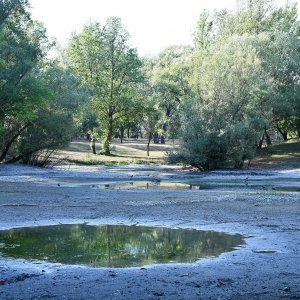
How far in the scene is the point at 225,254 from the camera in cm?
1043

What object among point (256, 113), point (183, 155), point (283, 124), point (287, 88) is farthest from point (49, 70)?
point (283, 124)

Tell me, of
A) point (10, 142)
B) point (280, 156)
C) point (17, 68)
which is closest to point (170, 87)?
point (280, 156)

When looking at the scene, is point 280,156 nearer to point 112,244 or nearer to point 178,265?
point 112,244

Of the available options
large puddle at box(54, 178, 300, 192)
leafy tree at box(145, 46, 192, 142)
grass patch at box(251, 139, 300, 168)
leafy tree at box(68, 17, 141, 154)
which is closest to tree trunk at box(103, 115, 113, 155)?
leafy tree at box(68, 17, 141, 154)

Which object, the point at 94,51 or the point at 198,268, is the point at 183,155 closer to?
the point at 94,51

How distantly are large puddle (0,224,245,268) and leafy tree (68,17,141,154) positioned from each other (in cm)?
6347

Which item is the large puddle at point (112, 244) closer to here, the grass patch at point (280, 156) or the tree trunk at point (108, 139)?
the grass patch at point (280, 156)

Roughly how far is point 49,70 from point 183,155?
16665 mm

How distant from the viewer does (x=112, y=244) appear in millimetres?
11578

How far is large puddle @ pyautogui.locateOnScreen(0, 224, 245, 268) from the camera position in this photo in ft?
32.4

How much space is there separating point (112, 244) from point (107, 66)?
6964 centimetres

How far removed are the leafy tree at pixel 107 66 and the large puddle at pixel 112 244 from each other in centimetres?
6347

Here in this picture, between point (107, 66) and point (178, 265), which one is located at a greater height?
point (107, 66)

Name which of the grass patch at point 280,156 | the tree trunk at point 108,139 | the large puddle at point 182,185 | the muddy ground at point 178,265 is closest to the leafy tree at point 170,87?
the tree trunk at point 108,139
